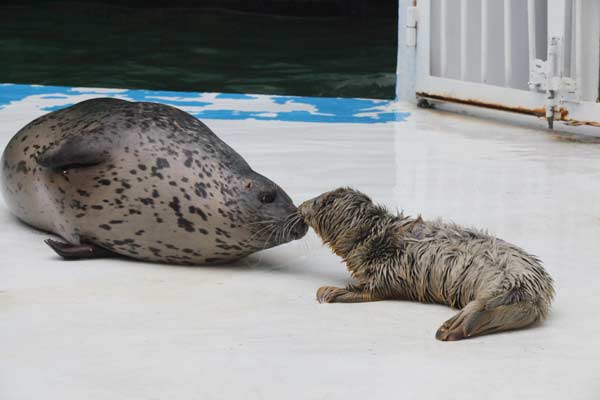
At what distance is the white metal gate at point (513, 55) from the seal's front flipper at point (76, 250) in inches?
125

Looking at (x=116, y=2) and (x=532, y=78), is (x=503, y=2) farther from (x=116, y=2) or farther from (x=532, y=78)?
(x=116, y=2)

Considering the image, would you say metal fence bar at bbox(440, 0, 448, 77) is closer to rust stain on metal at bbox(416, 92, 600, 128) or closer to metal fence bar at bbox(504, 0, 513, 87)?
rust stain on metal at bbox(416, 92, 600, 128)

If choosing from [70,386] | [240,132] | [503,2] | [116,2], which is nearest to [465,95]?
[503,2]

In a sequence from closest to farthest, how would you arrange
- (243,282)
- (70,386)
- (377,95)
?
(70,386) < (243,282) < (377,95)

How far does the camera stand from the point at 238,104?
301 inches

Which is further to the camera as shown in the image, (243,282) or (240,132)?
(240,132)

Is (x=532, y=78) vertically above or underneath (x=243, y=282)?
above

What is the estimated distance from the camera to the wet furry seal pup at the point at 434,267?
3219mm

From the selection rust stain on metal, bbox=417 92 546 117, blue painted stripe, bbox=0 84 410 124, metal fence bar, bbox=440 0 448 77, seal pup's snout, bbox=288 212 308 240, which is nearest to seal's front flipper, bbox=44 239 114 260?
seal pup's snout, bbox=288 212 308 240

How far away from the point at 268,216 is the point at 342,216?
343mm

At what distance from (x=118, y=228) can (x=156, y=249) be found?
5.6 inches

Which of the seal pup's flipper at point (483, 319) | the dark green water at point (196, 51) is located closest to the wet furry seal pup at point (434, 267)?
the seal pup's flipper at point (483, 319)

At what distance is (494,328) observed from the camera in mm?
3236

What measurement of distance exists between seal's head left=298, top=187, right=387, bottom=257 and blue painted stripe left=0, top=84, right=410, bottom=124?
11.1 ft
